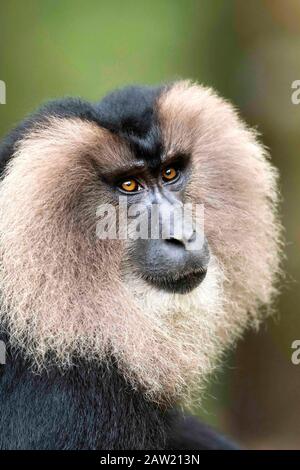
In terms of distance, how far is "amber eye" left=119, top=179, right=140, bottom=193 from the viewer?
4.41 metres

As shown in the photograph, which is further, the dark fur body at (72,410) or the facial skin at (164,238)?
the facial skin at (164,238)

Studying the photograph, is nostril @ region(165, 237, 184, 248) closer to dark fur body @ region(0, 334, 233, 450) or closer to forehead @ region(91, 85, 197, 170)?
forehead @ region(91, 85, 197, 170)

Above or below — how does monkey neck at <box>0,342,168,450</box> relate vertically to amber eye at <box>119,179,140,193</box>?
below

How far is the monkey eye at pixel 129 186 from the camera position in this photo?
4414mm

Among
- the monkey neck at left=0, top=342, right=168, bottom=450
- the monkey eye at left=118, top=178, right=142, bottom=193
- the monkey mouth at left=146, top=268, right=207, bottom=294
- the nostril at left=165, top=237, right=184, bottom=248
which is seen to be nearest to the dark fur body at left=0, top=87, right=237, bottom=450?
the monkey neck at left=0, top=342, right=168, bottom=450

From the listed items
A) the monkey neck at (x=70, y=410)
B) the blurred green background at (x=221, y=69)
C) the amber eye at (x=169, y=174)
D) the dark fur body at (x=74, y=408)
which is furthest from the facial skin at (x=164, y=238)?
the blurred green background at (x=221, y=69)

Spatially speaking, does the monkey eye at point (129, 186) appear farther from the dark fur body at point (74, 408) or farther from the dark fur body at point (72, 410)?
the dark fur body at point (72, 410)

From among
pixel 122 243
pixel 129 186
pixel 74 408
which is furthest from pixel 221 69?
pixel 74 408

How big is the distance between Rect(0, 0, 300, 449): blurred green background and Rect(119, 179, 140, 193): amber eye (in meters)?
3.71

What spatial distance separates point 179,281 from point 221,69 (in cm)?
477

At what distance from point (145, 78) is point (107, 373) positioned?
5.33m

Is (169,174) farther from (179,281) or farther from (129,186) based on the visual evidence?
(179,281)

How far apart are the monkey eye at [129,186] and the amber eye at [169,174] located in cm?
21
